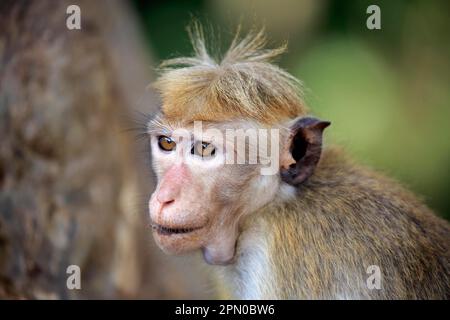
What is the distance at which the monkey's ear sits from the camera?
14.9 feet

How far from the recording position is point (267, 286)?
459 cm

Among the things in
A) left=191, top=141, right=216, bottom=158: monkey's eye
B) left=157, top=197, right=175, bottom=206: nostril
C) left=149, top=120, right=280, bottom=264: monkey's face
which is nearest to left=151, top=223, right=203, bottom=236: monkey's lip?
left=149, top=120, right=280, bottom=264: monkey's face

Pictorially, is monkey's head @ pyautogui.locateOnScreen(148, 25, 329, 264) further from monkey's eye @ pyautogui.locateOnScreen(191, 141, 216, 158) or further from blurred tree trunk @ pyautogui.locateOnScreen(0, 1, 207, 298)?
blurred tree trunk @ pyautogui.locateOnScreen(0, 1, 207, 298)

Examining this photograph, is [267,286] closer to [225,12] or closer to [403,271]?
[403,271]

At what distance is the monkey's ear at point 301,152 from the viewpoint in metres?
4.55

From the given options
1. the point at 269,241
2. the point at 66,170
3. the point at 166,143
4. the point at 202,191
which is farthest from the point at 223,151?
the point at 66,170

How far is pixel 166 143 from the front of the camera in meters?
4.67

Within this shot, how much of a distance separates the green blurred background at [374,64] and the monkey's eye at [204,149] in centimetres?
475

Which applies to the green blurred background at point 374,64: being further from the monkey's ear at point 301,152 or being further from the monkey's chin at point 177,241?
the monkey's chin at point 177,241

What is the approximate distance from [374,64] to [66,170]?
234 inches

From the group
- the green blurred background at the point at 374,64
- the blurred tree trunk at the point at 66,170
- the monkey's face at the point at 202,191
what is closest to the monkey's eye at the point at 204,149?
the monkey's face at the point at 202,191

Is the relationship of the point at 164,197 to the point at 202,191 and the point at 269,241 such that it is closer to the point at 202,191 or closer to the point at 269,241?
the point at 202,191

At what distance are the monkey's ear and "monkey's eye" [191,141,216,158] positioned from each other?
518mm

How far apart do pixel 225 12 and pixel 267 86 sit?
6.94m
